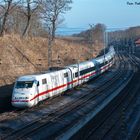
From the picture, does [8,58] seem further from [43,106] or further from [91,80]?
[43,106]

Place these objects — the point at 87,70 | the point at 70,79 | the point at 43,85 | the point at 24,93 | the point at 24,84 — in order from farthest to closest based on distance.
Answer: the point at 87,70, the point at 70,79, the point at 43,85, the point at 24,84, the point at 24,93

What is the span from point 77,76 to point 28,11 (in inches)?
1065

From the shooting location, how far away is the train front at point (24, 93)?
34000 mm

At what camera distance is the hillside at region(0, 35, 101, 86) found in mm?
54125

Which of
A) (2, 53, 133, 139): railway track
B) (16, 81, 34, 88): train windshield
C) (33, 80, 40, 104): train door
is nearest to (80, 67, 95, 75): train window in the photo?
(2, 53, 133, 139): railway track

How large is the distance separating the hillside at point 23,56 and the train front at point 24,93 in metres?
12.7

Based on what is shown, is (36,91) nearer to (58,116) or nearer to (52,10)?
(58,116)

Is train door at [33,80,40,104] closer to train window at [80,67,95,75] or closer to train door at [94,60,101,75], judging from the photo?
train window at [80,67,95,75]

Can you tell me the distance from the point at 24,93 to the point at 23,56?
29219 mm

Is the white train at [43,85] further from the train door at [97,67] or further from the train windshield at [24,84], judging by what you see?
the train door at [97,67]

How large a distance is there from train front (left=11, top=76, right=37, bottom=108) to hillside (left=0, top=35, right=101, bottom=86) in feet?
41.7

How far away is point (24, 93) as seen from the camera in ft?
113

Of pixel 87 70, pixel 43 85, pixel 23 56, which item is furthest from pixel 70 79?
pixel 23 56

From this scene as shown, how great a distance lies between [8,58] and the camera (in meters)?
58.0
